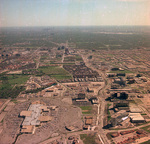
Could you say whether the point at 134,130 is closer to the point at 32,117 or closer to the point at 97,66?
the point at 32,117

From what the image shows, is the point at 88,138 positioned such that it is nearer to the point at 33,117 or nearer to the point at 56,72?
the point at 33,117

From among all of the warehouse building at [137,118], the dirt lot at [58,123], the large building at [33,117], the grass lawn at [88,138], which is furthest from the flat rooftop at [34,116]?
the warehouse building at [137,118]

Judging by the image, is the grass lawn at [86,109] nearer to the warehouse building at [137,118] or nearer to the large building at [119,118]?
the large building at [119,118]

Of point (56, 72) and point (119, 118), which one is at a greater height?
point (56, 72)

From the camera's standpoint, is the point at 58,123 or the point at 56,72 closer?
the point at 58,123

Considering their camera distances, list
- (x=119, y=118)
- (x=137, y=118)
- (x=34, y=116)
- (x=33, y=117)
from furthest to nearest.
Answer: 1. (x=34, y=116)
2. (x=33, y=117)
3. (x=137, y=118)
4. (x=119, y=118)

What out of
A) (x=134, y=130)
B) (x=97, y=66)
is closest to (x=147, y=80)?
(x=97, y=66)

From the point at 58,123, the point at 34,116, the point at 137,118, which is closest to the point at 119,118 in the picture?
the point at 137,118

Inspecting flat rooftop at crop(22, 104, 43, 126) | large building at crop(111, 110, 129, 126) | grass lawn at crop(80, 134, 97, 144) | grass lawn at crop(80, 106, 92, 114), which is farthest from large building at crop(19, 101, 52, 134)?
large building at crop(111, 110, 129, 126)

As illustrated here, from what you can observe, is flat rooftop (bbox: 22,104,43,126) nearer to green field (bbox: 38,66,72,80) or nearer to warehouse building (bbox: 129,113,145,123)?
green field (bbox: 38,66,72,80)
